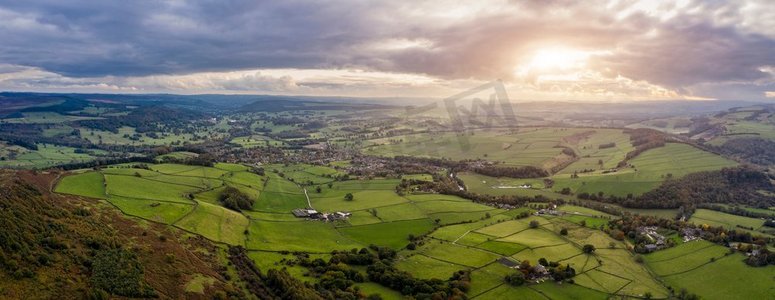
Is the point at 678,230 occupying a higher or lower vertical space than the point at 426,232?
higher

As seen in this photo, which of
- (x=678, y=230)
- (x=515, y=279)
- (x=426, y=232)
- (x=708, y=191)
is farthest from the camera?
(x=708, y=191)

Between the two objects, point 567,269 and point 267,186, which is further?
point 267,186

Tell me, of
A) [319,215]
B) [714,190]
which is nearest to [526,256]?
[319,215]

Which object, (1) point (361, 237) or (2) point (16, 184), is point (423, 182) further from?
(2) point (16, 184)

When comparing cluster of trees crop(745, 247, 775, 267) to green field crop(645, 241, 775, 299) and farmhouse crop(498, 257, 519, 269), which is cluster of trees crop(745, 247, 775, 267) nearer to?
green field crop(645, 241, 775, 299)

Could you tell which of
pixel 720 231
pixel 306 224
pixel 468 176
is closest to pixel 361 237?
pixel 306 224

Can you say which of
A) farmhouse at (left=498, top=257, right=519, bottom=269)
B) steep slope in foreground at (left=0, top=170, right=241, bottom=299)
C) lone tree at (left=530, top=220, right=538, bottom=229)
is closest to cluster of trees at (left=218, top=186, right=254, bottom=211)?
steep slope in foreground at (left=0, top=170, right=241, bottom=299)

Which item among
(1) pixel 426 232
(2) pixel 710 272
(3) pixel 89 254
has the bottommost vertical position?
(2) pixel 710 272

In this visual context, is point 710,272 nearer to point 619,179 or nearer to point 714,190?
point 619,179
